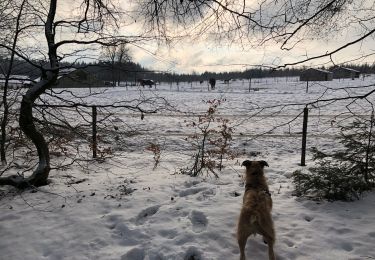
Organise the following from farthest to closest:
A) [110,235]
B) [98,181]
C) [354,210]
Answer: [98,181]
[354,210]
[110,235]

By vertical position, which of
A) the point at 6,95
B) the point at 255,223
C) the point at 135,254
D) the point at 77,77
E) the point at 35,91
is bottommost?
the point at 135,254

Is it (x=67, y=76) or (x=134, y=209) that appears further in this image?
(x=67, y=76)

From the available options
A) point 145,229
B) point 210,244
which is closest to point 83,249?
point 145,229

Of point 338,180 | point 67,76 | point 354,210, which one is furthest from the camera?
point 67,76

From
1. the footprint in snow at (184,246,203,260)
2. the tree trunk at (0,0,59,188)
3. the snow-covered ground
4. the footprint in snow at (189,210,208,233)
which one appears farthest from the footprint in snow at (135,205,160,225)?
the tree trunk at (0,0,59,188)

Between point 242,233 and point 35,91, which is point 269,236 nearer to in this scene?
point 242,233

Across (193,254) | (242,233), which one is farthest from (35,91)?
(242,233)

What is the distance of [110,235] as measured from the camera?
17.9 ft

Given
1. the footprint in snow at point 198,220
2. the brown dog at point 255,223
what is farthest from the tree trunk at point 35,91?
the brown dog at point 255,223

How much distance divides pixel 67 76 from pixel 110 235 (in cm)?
335

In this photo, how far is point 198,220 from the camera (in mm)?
5805

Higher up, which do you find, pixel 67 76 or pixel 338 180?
pixel 67 76

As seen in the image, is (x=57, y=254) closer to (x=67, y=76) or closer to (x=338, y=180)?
(x=67, y=76)

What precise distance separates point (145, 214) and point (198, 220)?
0.90 metres
